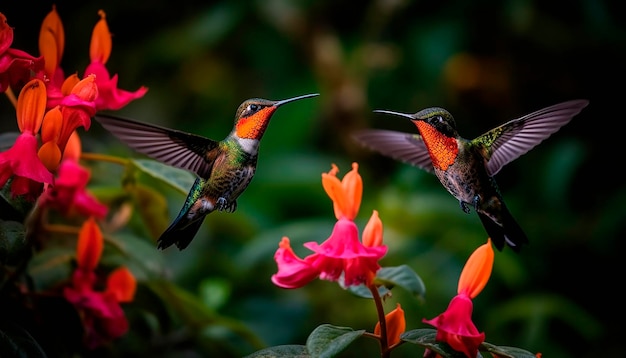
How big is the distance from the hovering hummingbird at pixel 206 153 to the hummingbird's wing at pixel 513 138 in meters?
0.20

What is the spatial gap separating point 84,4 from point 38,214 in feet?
7.44

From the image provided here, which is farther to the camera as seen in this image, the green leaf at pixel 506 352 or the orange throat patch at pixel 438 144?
the green leaf at pixel 506 352

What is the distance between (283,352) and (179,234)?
8.5 inches

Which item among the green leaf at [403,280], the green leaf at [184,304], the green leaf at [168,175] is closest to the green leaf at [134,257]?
the green leaf at [184,304]

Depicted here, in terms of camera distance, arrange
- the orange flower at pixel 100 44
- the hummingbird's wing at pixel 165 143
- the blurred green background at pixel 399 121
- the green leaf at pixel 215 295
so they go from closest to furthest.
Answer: the hummingbird's wing at pixel 165 143 < the orange flower at pixel 100 44 < the green leaf at pixel 215 295 < the blurred green background at pixel 399 121

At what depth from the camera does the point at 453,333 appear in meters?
0.67

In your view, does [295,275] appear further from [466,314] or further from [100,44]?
[100,44]

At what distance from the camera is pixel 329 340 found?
0.69 meters

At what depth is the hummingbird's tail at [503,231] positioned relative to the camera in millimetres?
571

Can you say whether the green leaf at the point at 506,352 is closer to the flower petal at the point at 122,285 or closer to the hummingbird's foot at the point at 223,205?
the hummingbird's foot at the point at 223,205

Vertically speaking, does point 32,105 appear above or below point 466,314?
above

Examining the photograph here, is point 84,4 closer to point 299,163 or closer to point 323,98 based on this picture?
point 323,98

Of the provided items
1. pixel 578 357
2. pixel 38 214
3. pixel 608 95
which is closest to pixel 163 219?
pixel 38 214

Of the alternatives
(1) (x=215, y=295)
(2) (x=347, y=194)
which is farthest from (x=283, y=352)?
(1) (x=215, y=295)
